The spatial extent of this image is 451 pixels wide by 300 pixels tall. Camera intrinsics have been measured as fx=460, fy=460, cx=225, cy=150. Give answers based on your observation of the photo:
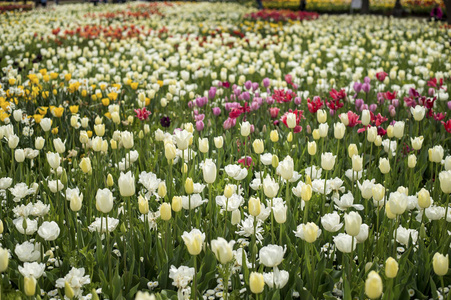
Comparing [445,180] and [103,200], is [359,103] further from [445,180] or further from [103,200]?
[103,200]

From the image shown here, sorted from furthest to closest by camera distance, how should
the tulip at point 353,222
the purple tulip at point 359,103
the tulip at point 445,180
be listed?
the purple tulip at point 359,103 → the tulip at point 445,180 → the tulip at point 353,222

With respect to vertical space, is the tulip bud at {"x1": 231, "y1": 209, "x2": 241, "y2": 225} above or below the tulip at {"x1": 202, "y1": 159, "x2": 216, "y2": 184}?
below

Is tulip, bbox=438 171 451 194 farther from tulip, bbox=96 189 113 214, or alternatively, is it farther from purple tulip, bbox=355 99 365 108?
purple tulip, bbox=355 99 365 108

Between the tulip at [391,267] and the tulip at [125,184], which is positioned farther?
the tulip at [125,184]

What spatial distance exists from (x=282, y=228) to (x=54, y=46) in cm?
887

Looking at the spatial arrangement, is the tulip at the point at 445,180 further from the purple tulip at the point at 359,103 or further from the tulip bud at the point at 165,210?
the purple tulip at the point at 359,103

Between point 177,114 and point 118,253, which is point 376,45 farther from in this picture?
point 118,253

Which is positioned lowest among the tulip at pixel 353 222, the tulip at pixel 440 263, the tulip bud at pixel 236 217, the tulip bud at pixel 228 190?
the tulip bud at pixel 236 217

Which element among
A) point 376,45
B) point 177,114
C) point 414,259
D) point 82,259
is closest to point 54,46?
point 177,114

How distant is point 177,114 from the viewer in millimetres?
4859

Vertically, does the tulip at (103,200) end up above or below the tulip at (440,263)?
above

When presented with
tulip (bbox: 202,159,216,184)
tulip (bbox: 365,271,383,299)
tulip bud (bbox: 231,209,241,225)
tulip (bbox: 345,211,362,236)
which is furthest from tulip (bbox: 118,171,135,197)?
tulip (bbox: 365,271,383,299)

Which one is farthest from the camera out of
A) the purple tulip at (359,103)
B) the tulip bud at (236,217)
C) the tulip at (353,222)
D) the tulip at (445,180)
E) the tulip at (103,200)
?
the purple tulip at (359,103)

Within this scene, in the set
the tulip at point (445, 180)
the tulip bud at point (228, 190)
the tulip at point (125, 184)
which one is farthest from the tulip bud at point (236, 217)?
the tulip at point (445, 180)
